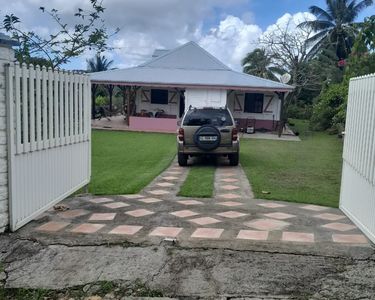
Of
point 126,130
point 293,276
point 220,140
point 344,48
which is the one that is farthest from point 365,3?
point 293,276

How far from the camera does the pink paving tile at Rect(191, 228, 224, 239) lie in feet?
15.8

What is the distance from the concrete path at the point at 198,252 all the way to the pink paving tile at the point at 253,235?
0.01 m

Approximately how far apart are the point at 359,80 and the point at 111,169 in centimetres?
708

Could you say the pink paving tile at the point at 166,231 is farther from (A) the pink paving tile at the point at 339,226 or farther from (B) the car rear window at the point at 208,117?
(B) the car rear window at the point at 208,117

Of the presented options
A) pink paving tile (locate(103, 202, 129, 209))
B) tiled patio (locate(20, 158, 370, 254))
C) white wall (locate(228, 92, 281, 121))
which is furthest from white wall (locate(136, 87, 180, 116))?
pink paving tile (locate(103, 202, 129, 209))

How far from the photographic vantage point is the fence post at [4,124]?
4.57m

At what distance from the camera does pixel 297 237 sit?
4.81 meters

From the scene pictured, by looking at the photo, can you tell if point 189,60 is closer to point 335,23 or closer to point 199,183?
point 335,23

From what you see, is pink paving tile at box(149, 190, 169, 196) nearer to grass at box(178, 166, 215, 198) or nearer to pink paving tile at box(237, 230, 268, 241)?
grass at box(178, 166, 215, 198)

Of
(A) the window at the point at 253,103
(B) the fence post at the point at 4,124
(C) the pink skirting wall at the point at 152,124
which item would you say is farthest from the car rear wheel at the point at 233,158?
(A) the window at the point at 253,103

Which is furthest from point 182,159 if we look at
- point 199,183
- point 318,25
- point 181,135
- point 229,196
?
point 318,25

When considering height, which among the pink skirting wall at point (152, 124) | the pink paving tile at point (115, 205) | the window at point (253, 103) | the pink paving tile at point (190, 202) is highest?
the window at point (253, 103)

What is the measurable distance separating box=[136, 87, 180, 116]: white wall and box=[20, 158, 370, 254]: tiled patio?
1965 cm

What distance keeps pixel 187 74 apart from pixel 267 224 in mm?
22596
